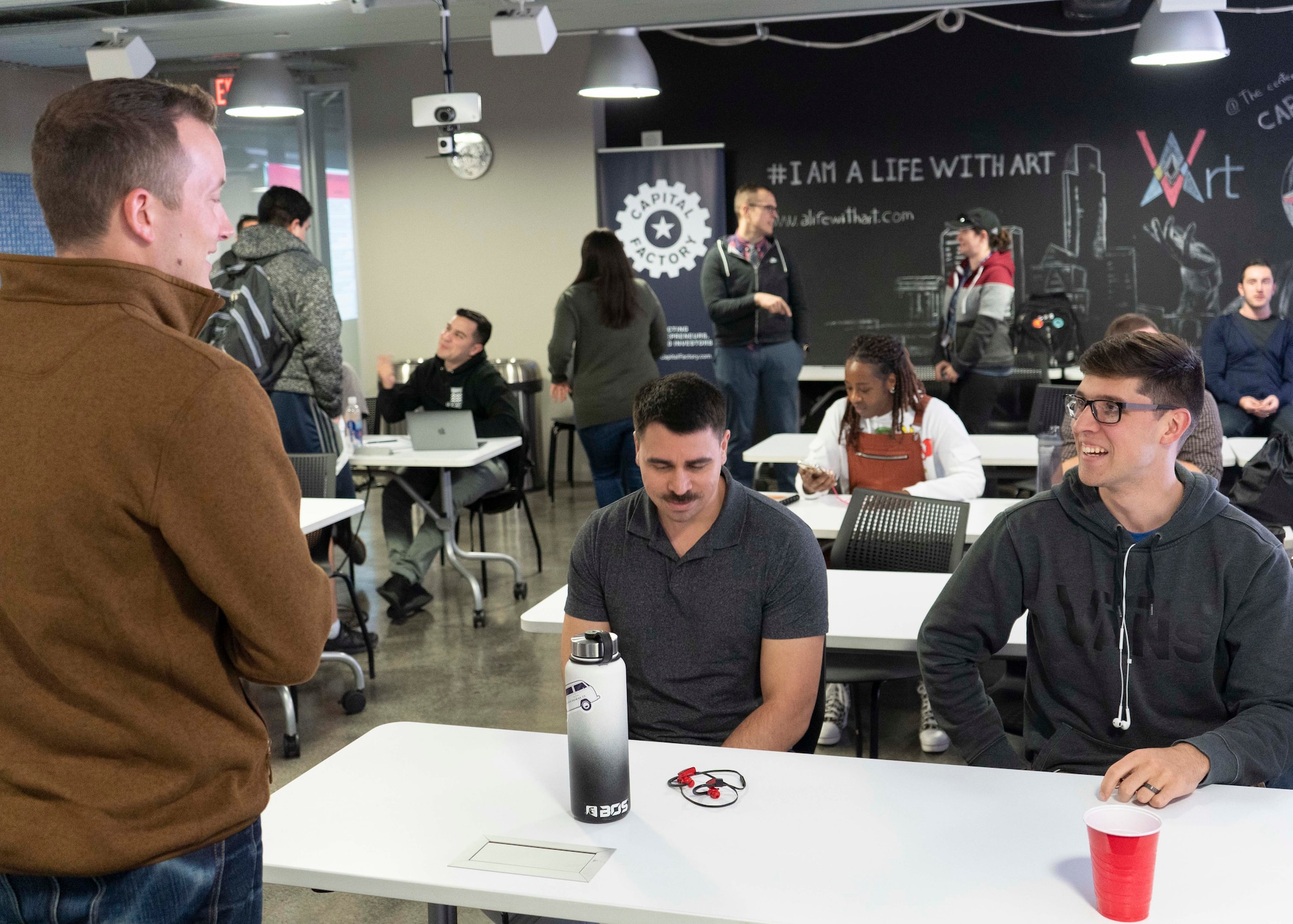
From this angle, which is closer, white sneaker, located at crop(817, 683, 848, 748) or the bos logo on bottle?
the bos logo on bottle

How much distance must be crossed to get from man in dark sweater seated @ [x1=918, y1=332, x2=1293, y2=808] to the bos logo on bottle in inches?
28.2

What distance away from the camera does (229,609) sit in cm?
115

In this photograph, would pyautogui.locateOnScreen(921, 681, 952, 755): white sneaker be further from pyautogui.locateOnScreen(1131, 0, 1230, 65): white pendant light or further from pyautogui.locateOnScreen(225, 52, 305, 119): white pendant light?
pyautogui.locateOnScreen(225, 52, 305, 119): white pendant light

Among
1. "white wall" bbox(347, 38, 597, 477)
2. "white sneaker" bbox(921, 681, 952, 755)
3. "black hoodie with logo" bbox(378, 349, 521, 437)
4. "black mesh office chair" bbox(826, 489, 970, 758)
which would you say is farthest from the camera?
"white wall" bbox(347, 38, 597, 477)

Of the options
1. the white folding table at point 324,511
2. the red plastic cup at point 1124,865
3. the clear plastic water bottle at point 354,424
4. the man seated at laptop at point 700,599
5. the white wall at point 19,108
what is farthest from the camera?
the white wall at point 19,108

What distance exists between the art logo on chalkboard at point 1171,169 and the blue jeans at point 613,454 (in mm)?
4284

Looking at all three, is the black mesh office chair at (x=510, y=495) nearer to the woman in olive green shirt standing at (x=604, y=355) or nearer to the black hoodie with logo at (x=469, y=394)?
the black hoodie with logo at (x=469, y=394)

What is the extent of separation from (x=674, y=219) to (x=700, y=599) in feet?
21.6

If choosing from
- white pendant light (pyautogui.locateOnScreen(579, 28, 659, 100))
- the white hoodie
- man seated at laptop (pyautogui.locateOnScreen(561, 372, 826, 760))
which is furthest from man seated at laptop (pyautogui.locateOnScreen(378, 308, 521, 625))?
man seated at laptop (pyautogui.locateOnScreen(561, 372, 826, 760))

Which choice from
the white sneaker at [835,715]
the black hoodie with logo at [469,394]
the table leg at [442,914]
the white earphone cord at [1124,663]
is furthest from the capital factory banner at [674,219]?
the table leg at [442,914]

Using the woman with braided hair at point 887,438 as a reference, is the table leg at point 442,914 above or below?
below

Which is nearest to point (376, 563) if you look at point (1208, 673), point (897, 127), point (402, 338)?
point (402, 338)

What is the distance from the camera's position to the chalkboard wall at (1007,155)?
771 cm

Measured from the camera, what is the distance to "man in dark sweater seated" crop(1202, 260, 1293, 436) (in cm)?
644
